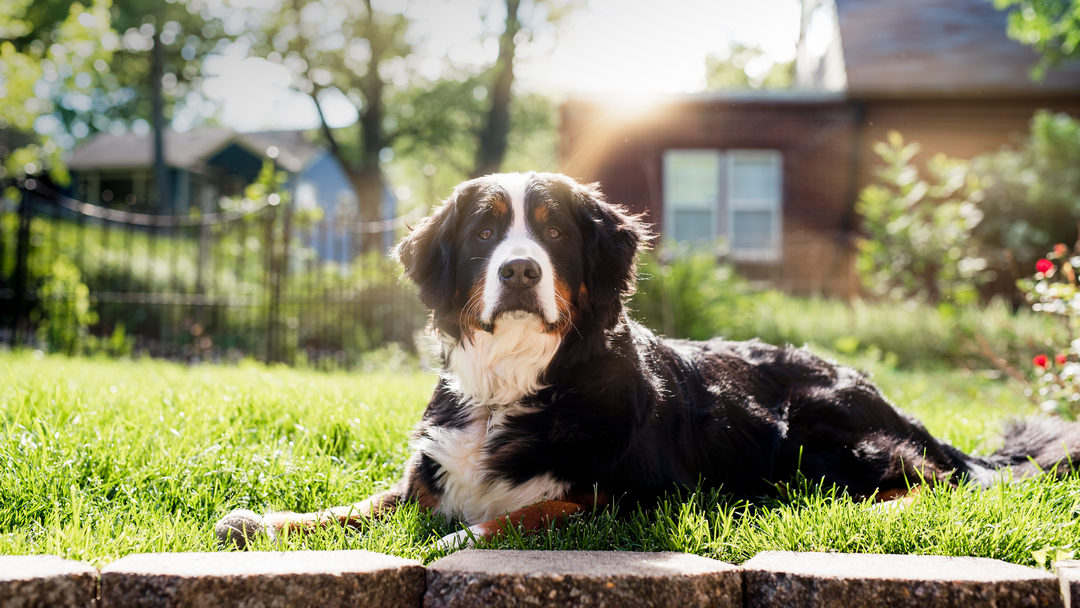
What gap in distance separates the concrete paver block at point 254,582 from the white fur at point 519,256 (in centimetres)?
95

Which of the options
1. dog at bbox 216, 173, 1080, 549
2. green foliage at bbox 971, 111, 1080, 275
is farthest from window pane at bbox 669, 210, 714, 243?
dog at bbox 216, 173, 1080, 549

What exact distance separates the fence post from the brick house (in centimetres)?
862

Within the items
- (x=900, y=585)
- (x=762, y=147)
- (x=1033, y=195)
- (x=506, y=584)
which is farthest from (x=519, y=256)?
(x=762, y=147)

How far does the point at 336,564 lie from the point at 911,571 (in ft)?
4.72

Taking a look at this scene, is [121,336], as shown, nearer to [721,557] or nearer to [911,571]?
[721,557]

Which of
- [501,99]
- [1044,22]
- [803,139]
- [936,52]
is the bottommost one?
[803,139]

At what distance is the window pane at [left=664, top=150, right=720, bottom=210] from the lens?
15078mm

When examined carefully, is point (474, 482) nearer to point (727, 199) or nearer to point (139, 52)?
point (727, 199)

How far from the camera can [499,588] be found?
2.01 meters

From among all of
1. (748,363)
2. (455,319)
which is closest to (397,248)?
(455,319)

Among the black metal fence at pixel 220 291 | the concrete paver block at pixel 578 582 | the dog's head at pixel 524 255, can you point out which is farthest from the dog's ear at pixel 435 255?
the black metal fence at pixel 220 291

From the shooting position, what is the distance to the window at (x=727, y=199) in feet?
49.4

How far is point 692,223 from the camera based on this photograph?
49.9 feet

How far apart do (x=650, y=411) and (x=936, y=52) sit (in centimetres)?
1569
